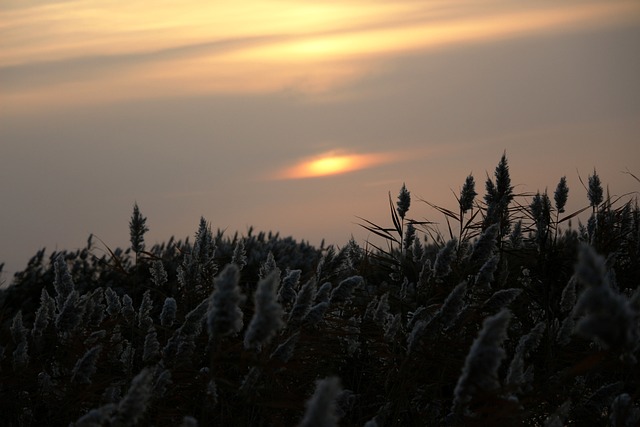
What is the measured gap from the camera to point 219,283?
2791 millimetres

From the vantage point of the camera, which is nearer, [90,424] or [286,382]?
[90,424]

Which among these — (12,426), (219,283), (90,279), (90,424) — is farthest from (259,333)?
(90,279)

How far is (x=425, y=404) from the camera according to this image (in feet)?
17.0

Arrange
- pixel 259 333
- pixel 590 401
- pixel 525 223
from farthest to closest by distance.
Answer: pixel 525 223 → pixel 590 401 → pixel 259 333

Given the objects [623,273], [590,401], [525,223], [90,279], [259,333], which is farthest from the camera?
[90,279]

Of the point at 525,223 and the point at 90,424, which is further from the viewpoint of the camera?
the point at 525,223

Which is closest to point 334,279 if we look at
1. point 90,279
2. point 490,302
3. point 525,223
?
point 525,223

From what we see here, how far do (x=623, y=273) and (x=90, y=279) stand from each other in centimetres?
800

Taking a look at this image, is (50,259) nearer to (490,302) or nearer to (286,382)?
(286,382)

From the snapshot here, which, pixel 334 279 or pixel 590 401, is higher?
pixel 334 279

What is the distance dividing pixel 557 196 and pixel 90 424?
5.21m

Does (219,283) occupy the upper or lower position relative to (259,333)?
upper

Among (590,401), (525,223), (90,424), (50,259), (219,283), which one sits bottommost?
(590,401)

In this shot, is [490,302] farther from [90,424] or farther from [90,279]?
[90,279]
